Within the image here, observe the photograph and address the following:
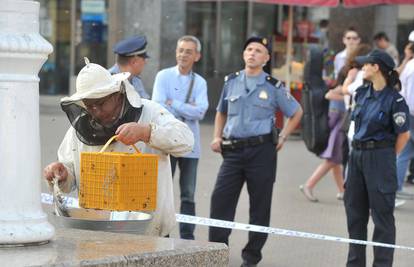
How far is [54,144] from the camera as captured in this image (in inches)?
541

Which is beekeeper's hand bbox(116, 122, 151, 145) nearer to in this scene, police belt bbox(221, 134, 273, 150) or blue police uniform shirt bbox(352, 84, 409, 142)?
blue police uniform shirt bbox(352, 84, 409, 142)

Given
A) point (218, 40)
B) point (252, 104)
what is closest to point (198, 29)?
point (218, 40)

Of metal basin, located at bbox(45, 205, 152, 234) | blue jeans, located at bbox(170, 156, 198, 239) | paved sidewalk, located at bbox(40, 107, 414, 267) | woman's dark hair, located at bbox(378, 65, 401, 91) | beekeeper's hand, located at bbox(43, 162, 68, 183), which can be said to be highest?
woman's dark hair, located at bbox(378, 65, 401, 91)

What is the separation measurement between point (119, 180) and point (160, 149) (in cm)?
55

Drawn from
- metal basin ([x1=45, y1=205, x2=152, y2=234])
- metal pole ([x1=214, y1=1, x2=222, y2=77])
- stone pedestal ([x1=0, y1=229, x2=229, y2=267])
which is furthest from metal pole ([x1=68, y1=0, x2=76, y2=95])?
stone pedestal ([x1=0, y1=229, x2=229, y2=267])

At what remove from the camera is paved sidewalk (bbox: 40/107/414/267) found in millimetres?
7969

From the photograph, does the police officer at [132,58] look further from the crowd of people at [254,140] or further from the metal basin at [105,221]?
the metal basin at [105,221]

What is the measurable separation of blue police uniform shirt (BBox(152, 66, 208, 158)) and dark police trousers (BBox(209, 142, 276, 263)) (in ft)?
2.10

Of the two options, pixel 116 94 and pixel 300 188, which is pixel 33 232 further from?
pixel 300 188

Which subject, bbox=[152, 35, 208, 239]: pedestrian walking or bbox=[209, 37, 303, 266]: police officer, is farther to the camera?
bbox=[152, 35, 208, 239]: pedestrian walking

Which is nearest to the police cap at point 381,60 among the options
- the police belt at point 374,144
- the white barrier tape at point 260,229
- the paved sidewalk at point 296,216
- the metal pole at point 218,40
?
the police belt at point 374,144

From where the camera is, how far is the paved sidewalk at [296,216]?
797 cm

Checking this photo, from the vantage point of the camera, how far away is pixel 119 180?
4.25m

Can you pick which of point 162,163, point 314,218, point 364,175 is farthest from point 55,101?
point 162,163
